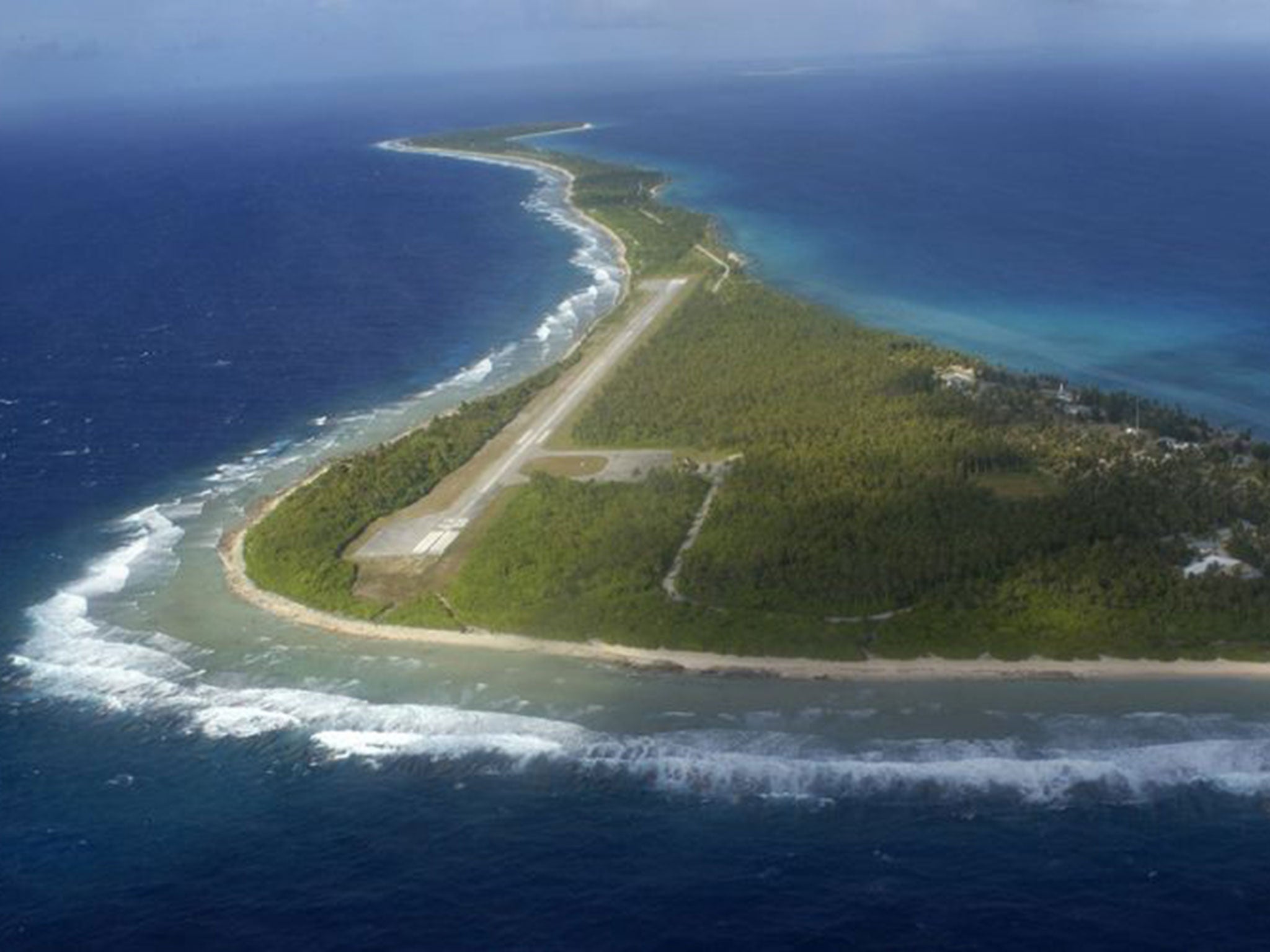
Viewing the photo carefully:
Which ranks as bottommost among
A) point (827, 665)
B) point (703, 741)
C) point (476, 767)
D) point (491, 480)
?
point (476, 767)

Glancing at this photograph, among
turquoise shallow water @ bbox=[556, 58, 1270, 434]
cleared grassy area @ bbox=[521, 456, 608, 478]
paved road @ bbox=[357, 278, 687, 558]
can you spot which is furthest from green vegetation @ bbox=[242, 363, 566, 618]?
turquoise shallow water @ bbox=[556, 58, 1270, 434]

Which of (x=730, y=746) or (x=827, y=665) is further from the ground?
(x=827, y=665)

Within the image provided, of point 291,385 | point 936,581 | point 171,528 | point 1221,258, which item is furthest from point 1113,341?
point 171,528

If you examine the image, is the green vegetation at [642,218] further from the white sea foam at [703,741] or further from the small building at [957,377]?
the white sea foam at [703,741]

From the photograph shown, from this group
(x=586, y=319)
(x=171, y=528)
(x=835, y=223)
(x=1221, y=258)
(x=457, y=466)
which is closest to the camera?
(x=171, y=528)

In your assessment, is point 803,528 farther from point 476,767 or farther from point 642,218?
A: point 642,218

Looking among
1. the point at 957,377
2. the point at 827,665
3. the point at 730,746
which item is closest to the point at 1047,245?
the point at 957,377

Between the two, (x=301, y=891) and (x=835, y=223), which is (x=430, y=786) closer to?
(x=301, y=891)
